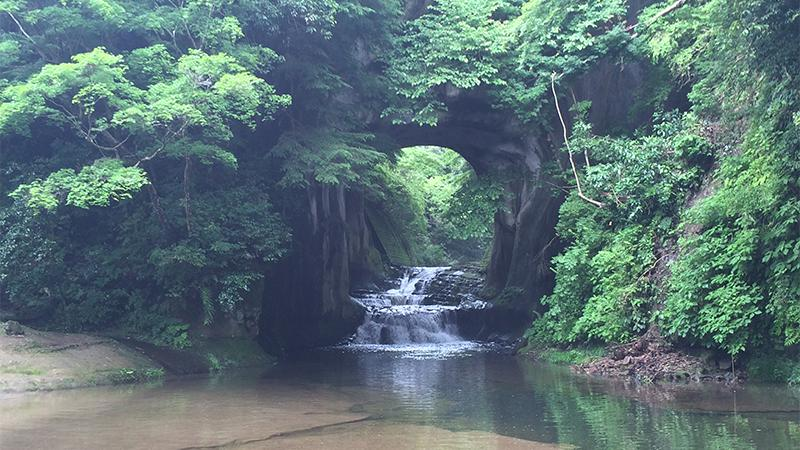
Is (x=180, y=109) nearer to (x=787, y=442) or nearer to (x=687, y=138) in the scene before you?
(x=687, y=138)

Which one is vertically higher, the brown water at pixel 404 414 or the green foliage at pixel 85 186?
the green foliage at pixel 85 186

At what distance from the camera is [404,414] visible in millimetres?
8375

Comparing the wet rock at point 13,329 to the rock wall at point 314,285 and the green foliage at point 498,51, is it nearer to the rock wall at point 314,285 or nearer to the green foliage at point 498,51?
the rock wall at point 314,285

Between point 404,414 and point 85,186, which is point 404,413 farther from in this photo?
point 85,186

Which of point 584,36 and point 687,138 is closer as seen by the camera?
point 687,138

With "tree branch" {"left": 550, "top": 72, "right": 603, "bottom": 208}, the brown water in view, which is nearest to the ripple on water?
the brown water

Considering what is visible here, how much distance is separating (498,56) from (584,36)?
87.8 inches

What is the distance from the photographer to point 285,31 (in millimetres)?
15820

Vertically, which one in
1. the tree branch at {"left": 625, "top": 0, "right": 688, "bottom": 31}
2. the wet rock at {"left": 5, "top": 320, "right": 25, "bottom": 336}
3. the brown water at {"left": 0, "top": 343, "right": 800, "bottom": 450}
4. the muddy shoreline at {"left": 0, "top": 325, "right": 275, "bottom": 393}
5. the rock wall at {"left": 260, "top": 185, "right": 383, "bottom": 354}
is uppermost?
the tree branch at {"left": 625, "top": 0, "right": 688, "bottom": 31}

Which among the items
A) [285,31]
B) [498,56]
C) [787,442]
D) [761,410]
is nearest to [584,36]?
[498,56]

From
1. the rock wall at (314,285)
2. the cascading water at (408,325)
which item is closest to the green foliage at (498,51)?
the rock wall at (314,285)

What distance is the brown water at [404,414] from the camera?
672cm

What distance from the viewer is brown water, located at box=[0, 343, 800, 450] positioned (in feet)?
22.1

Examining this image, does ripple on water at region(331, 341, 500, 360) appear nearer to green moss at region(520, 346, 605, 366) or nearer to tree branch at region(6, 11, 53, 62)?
green moss at region(520, 346, 605, 366)
